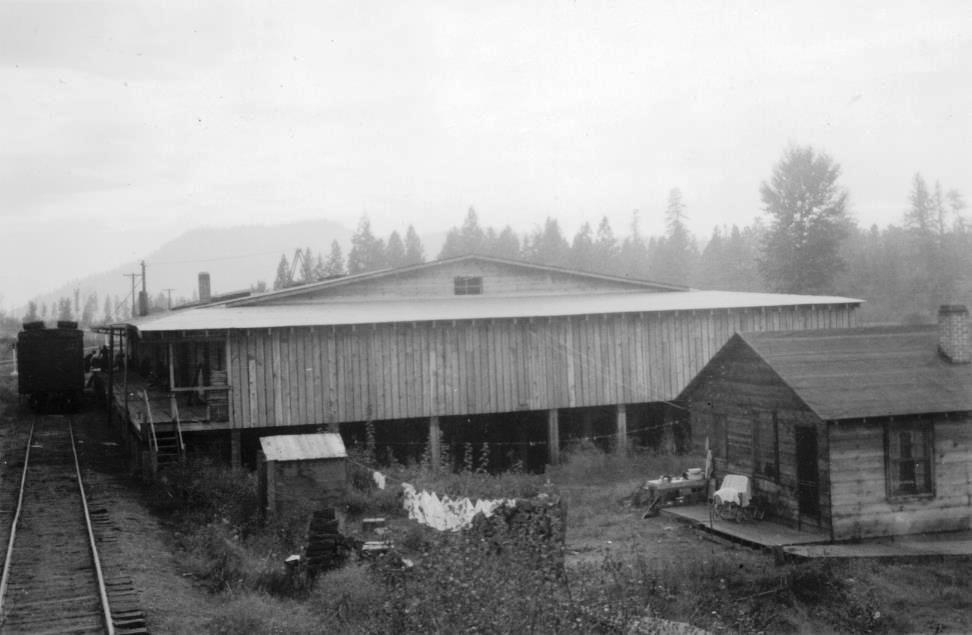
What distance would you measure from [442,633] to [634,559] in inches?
261

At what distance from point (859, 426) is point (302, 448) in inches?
414

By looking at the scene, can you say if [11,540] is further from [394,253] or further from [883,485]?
[394,253]

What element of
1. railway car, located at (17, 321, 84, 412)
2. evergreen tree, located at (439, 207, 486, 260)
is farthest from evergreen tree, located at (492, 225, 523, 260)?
railway car, located at (17, 321, 84, 412)

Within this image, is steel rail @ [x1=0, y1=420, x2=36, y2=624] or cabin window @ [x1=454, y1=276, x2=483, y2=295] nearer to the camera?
steel rail @ [x1=0, y1=420, x2=36, y2=624]

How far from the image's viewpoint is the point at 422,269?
29109 millimetres

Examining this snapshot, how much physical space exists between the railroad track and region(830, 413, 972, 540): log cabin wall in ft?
40.6

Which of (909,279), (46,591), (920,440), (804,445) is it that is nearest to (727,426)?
(804,445)

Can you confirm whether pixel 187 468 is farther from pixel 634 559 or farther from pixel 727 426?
pixel 727 426

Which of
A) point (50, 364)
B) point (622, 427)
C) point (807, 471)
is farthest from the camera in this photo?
point (50, 364)

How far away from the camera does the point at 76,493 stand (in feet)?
65.5

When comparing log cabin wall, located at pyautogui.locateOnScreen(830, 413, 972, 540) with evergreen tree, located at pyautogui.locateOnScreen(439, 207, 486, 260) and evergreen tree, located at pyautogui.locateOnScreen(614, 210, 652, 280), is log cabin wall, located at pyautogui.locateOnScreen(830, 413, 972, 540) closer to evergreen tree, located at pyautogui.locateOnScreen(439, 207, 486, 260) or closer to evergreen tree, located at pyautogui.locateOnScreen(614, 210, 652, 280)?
evergreen tree, located at pyautogui.locateOnScreen(614, 210, 652, 280)

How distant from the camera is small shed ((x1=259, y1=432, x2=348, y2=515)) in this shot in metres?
15.7

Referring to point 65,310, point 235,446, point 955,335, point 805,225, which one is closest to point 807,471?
point 955,335

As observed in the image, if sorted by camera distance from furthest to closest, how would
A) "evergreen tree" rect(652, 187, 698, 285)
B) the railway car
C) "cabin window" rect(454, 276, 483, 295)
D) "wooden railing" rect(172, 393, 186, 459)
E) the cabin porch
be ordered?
"evergreen tree" rect(652, 187, 698, 285), the railway car, "cabin window" rect(454, 276, 483, 295), "wooden railing" rect(172, 393, 186, 459), the cabin porch
